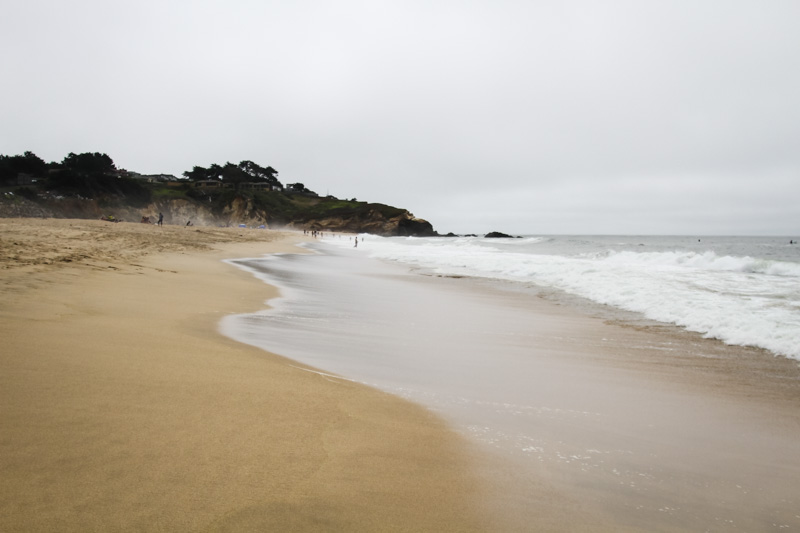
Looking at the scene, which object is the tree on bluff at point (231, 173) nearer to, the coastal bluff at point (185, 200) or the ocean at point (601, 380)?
the coastal bluff at point (185, 200)

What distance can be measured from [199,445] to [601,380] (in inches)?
142

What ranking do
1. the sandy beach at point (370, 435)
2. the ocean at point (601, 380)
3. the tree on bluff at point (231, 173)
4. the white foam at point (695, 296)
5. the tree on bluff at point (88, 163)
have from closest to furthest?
the sandy beach at point (370, 435), the ocean at point (601, 380), the white foam at point (695, 296), the tree on bluff at point (88, 163), the tree on bluff at point (231, 173)

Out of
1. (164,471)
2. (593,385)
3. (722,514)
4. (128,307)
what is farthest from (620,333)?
(128,307)

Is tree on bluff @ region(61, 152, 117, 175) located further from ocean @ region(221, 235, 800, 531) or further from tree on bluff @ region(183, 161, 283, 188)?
ocean @ region(221, 235, 800, 531)

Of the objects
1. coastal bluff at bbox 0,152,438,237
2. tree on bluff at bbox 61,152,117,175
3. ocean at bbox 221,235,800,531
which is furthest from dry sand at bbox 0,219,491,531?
tree on bluff at bbox 61,152,117,175

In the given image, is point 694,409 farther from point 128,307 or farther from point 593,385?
point 128,307

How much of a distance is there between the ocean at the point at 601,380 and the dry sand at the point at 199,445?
0.40 meters

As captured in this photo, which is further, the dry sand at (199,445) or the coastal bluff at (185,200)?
the coastal bluff at (185,200)

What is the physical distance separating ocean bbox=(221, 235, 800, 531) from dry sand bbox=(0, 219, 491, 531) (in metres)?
0.40

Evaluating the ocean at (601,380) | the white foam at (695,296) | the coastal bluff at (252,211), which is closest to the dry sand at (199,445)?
the ocean at (601,380)

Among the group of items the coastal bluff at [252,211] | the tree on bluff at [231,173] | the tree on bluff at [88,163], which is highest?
the tree on bluff at [231,173]

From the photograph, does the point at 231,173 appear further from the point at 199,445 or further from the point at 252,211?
the point at 199,445

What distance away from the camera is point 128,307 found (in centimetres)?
546

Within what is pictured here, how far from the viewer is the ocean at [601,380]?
2.22 metres
